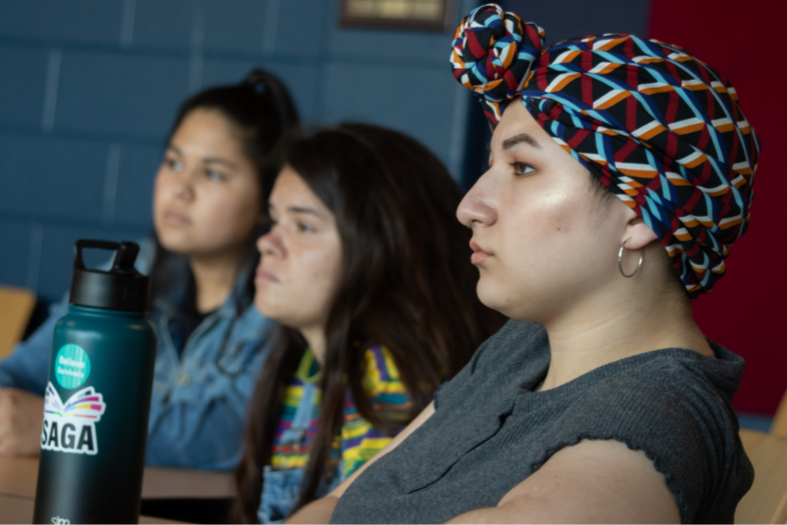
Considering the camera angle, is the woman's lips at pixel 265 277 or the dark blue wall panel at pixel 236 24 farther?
the dark blue wall panel at pixel 236 24

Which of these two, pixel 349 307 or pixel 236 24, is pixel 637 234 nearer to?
pixel 349 307

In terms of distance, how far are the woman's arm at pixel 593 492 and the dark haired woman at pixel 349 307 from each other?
688 mm

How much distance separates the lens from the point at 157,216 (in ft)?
6.47

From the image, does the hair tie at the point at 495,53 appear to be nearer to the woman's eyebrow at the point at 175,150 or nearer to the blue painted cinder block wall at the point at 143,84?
the woman's eyebrow at the point at 175,150

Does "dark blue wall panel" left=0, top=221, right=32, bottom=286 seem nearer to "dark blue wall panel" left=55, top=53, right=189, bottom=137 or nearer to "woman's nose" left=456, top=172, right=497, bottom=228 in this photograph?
"dark blue wall panel" left=55, top=53, right=189, bottom=137

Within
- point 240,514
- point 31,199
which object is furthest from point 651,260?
point 31,199

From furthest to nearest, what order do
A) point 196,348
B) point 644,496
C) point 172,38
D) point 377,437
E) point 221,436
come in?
point 172,38 < point 196,348 < point 221,436 < point 377,437 < point 644,496

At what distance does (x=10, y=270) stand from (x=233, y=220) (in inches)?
51.1

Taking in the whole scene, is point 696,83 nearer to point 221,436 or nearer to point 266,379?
point 266,379

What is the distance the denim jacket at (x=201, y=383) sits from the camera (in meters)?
1.68

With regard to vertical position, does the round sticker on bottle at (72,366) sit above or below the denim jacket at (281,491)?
above

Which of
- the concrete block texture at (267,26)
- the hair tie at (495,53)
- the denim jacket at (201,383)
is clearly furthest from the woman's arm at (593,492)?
the concrete block texture at (267,26)

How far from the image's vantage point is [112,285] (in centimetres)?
66

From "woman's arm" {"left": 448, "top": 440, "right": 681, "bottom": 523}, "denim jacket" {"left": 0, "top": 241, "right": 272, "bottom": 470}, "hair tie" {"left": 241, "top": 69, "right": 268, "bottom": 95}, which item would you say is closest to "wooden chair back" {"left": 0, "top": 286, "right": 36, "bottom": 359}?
"denim jacket" {"left": 0, "top": 241, "right": 272, "bottom": 470}
